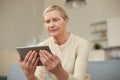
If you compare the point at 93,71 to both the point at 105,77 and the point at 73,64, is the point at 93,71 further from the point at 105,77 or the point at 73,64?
the point at 73,64

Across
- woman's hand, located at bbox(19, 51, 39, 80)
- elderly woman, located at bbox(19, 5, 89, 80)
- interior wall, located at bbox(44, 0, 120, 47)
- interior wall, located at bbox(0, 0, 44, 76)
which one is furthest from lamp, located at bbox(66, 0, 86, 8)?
woman's hand, located at bbox(19, 51, 39, 80)

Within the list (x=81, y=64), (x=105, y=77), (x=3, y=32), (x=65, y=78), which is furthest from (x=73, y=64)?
(x=3, y=32)

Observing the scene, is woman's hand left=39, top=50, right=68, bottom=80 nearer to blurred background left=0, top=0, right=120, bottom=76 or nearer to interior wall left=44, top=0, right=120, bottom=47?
blurred background left=0, top=0, right=120, bottom=76

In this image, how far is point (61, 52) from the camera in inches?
47.4

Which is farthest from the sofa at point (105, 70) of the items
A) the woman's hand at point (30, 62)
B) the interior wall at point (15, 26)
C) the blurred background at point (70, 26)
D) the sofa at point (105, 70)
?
the interior wall at point (15, 26)

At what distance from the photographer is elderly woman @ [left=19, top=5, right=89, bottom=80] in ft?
3.45

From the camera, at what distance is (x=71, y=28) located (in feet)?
16.5

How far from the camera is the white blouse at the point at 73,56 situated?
1.10 meters

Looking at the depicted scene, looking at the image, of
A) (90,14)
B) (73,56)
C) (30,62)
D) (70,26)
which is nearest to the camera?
(30,62)

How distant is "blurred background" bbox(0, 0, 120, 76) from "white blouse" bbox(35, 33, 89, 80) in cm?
267

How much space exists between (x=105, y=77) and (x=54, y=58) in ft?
2.84

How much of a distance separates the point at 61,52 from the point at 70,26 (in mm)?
3865

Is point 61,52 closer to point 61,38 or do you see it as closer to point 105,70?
point 61,38

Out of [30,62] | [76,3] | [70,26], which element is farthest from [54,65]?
[70,26]
